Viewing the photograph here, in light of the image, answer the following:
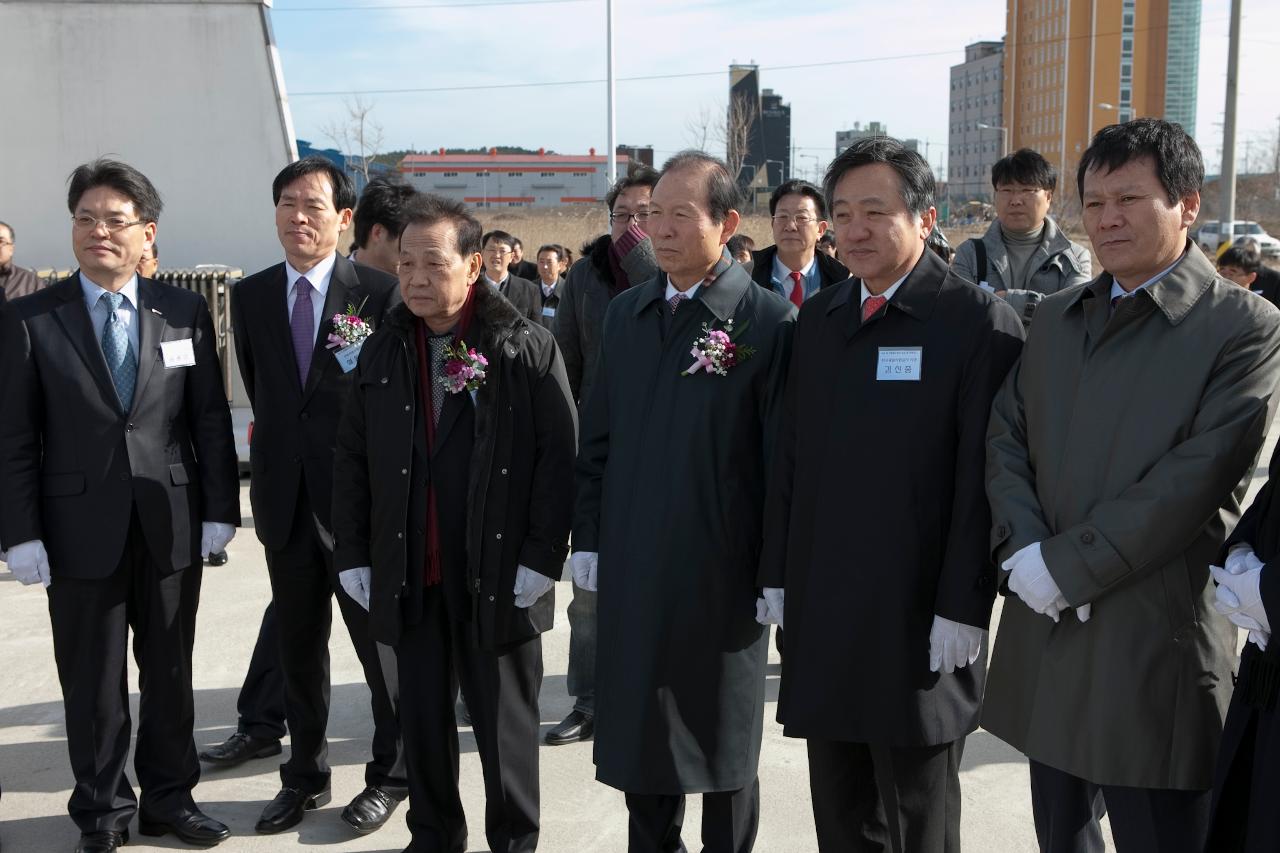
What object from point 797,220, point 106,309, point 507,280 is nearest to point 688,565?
point 106,309

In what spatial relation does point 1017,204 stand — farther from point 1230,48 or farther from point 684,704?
point 1230,48

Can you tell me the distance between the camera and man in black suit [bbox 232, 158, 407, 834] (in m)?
3.89

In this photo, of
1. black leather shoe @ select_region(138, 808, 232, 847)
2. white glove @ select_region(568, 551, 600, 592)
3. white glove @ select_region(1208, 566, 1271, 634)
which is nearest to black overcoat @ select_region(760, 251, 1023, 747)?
white glove @ select_region(1208, 566, 1271, 634)

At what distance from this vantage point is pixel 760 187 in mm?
42969

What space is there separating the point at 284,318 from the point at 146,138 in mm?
5761

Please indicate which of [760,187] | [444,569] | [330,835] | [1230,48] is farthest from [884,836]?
[760,187]

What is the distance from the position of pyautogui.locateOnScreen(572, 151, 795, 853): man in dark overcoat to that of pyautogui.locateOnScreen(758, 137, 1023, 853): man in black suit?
208mm

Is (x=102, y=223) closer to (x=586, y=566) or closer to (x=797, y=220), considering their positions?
(x=586, y=566)

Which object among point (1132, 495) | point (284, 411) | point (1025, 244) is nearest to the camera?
point (1132, 495)

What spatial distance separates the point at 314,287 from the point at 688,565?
5.79 feet

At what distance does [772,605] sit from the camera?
3.01 metres

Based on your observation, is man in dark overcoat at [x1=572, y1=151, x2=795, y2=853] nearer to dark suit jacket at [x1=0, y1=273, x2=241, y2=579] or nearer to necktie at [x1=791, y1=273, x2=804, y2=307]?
dark suit jacket at [x1=0, y1=273, x2=241, y2=579]

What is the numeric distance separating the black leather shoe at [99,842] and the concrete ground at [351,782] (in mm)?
136

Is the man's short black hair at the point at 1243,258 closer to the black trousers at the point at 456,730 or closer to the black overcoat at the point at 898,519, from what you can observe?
the black overcoat at the point at 898,519
